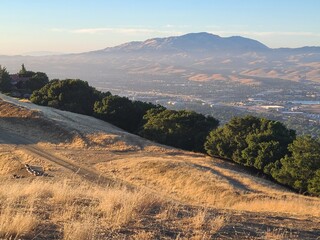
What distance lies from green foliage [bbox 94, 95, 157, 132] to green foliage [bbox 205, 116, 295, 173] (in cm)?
1349

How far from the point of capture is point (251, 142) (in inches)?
1209

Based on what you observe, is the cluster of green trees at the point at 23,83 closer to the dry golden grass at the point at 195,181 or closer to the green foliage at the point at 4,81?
the green foliage at the point at 4,81

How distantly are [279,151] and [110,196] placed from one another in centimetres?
2292

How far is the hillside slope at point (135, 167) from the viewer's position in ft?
46.5

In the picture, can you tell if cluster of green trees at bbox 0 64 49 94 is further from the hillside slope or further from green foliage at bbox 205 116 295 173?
green foliage at bbox 205 116 295 173

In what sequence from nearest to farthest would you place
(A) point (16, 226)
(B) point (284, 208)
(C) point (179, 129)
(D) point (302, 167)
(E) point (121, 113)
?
(A) point (16, 226) < (B) point (284, 208) < (D) point (302, 167) < (C) point (179, 129) < (E) point (121, 113)

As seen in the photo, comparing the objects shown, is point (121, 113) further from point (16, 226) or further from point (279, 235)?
point (16, 226)

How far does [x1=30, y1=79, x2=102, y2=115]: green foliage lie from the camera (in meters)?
50.5

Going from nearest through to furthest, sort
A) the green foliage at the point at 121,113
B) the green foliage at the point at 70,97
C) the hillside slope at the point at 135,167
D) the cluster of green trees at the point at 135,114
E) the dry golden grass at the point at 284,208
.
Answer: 1. the dry golden grass at the point at 284,208
2. the hillside slope at the point at 135,167
3. the cluster of green trees at the point at 135,114
4. the green foliage at the point at 121,113
5. the green foliage at the point at 70,97

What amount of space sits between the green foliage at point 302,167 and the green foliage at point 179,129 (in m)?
10.5

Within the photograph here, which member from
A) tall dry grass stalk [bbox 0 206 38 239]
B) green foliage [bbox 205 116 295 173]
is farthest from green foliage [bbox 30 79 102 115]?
Result: tall dry grass stalk [bbox 0 206 38 239]

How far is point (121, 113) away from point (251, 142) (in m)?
18.2

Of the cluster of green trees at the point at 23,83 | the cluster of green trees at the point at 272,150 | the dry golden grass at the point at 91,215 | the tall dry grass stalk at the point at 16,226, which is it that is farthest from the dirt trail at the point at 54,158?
the cluster of green trees at the point at 23,83

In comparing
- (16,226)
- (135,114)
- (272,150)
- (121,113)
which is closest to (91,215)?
(16,226)
